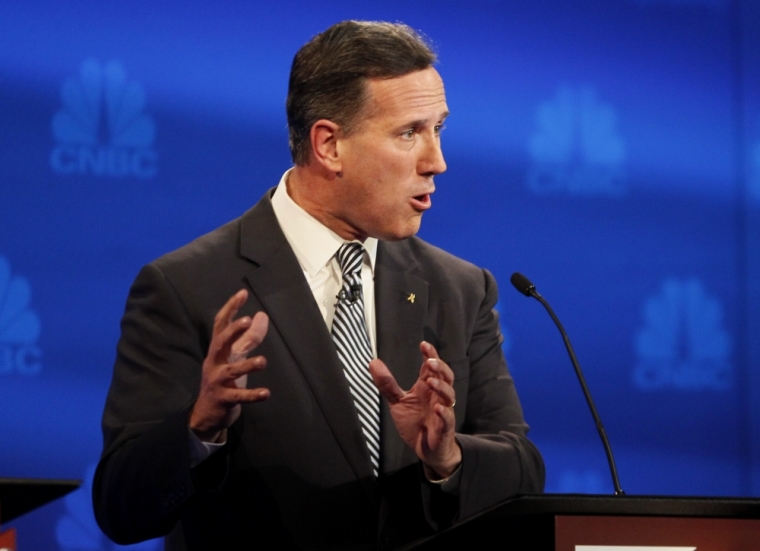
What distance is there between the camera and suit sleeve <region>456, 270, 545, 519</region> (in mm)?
1896

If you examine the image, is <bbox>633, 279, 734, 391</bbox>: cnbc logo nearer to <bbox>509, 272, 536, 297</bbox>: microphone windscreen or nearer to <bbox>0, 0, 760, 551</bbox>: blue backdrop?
<bbox>0, 0, 760, 551</bbox>: blue backdrop

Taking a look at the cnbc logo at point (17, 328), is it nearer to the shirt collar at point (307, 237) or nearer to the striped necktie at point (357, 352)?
the shirt collar at point (307, 237)

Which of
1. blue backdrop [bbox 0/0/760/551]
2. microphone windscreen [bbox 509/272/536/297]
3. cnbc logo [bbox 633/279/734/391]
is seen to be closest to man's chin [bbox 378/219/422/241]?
microphone windscreen [bbox 509/272/536/297]

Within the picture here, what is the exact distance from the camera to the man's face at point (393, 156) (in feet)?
6.85

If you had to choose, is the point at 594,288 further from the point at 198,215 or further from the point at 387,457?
the point at 387,457

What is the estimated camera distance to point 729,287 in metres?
3.79

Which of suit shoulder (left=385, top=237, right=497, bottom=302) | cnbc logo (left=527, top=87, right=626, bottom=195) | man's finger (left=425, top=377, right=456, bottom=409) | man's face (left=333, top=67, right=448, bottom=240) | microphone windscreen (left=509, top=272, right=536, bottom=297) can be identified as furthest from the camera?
cnbc logo (left=527, top=87, right=626, bottom=195)

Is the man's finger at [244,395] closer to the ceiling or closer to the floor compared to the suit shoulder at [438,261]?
closer to the floor

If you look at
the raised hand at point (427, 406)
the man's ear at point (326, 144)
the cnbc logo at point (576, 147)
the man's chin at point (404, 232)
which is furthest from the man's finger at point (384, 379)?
the cnbc logo at point (576, 147)

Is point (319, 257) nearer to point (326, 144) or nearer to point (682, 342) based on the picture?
point (326, 144)

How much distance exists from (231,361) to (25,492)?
0.35 meters

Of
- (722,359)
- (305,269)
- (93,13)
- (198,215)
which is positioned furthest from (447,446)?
(722,359)

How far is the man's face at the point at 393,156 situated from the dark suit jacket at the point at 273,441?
0.18m

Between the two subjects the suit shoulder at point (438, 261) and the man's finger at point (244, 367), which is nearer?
the man's finger at point (244, 367)
